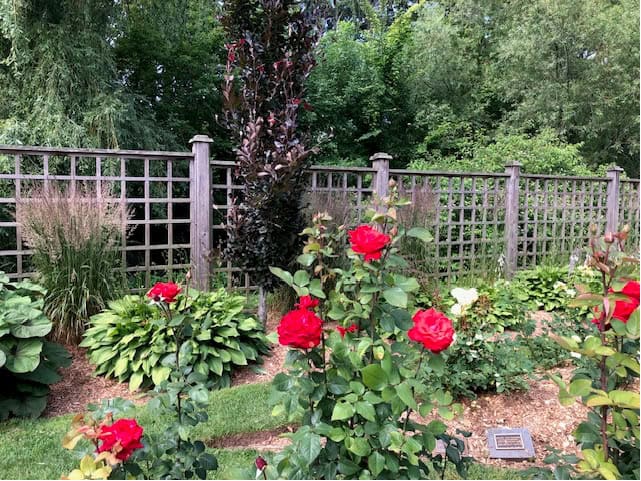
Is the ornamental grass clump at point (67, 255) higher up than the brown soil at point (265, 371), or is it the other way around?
the ornamental grass clump at point (67, 255)

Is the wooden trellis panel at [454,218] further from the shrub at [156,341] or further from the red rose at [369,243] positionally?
the red rose at [369,243]

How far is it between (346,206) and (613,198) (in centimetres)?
454

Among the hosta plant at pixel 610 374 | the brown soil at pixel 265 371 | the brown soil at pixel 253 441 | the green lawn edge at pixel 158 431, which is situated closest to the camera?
the hosta plant at pixel 610 374

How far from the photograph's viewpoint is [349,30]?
1016cm

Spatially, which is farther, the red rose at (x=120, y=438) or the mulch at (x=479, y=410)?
Result: the mulch at (x=479, y=410)

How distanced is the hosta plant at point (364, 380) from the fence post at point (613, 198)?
22.3ft

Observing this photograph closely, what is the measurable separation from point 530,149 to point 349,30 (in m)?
4.50

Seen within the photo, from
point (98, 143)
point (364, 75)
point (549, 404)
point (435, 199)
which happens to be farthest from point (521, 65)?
point (549, 404)

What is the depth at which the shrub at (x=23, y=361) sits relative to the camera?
2611 millimetres

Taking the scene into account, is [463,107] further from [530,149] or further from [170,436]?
[170,436]

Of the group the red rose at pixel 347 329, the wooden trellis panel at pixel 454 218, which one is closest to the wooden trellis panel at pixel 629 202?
the wooden trellis panel at pixel 454 218

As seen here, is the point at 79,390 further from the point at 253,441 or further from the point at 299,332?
the point at 299,332

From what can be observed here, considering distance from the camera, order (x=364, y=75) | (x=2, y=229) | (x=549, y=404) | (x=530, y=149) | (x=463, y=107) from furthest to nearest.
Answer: (x=463, y=107) < (x=364, y=75) < (x=530, y=149) < (x=2, y=229) < (x=549, y=404)

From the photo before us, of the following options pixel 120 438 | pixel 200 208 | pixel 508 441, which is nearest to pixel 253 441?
pixel 508 441
